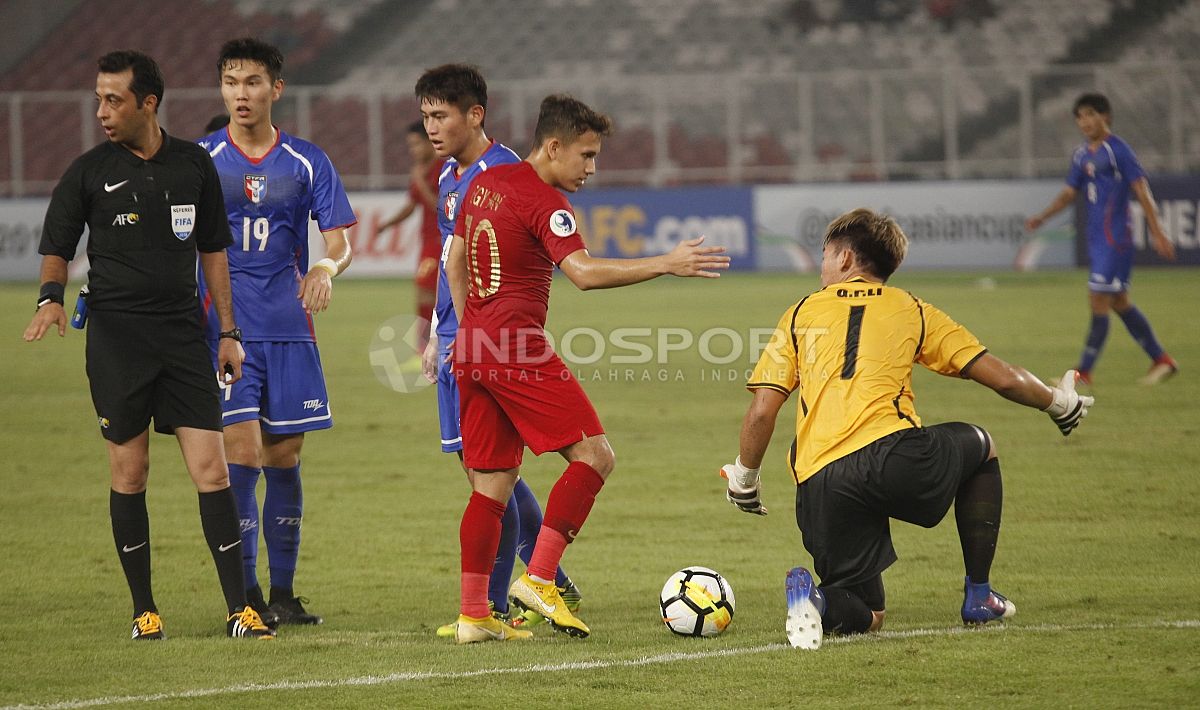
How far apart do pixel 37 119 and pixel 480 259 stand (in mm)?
→ 24744

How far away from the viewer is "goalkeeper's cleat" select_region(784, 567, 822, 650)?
5.08 metres

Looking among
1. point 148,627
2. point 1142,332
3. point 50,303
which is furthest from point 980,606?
point 1142,332

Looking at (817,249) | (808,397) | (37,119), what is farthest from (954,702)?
(37,119)

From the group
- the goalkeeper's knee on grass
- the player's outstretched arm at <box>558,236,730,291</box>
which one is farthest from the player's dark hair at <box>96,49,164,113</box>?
the goalkeeper's knee on grass

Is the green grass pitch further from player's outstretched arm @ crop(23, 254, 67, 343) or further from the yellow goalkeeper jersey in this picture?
player's outstretched arm @ crop(23, 254, 67, 343)

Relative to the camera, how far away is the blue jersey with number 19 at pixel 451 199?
6059 millimetres

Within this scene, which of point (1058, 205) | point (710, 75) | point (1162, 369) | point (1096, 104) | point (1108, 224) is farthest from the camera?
point (710, 75)

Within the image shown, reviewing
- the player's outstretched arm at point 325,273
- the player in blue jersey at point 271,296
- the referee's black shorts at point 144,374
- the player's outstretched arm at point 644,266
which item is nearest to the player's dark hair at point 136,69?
the player in blue jersey at point 271,296

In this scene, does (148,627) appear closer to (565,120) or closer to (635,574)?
(635,574)

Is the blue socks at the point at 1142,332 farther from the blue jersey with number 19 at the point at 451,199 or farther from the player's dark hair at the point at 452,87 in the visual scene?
the player's dark hair at the point at 452,87

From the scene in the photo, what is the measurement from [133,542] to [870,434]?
271 cm

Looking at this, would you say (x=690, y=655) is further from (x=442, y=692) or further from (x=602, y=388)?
(x=602, y=388)

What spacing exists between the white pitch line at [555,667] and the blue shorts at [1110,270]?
798 centimetres

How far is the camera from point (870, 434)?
527 cm
